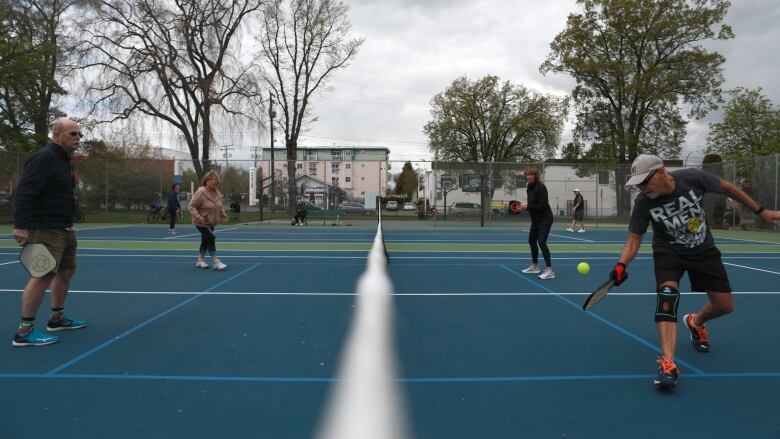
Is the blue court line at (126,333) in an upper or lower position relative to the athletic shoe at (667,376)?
lower

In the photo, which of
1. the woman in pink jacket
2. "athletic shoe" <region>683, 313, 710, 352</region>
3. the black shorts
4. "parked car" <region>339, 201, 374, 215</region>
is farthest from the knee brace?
"parked car" <region>339, 201, 374, 215</region>

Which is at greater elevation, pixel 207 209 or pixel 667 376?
pixel 207 209

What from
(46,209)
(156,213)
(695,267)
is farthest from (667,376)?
(156,213)

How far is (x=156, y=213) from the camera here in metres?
28.3

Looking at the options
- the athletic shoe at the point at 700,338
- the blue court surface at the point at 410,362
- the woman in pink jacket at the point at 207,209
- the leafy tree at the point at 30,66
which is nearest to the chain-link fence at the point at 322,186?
the leafy tree at the point at 30,66

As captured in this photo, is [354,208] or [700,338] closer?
[700,338]

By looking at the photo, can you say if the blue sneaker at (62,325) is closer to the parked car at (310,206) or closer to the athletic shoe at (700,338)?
the athletic shoe at (700,338)

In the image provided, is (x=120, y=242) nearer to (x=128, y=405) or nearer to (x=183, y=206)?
(x=128, y=405)

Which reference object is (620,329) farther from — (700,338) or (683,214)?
(683,214)

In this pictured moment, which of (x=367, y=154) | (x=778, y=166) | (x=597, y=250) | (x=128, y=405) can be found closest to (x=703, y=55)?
(x=778, y=166)

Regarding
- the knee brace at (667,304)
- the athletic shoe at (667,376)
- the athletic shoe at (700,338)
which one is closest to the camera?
the athletic shoe at (667,376)

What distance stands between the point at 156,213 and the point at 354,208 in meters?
10.8

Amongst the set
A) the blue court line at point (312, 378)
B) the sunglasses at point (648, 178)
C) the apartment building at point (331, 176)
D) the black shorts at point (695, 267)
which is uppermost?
the apartment building at point (331, 176)

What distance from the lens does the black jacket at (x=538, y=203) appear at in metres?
9.23
